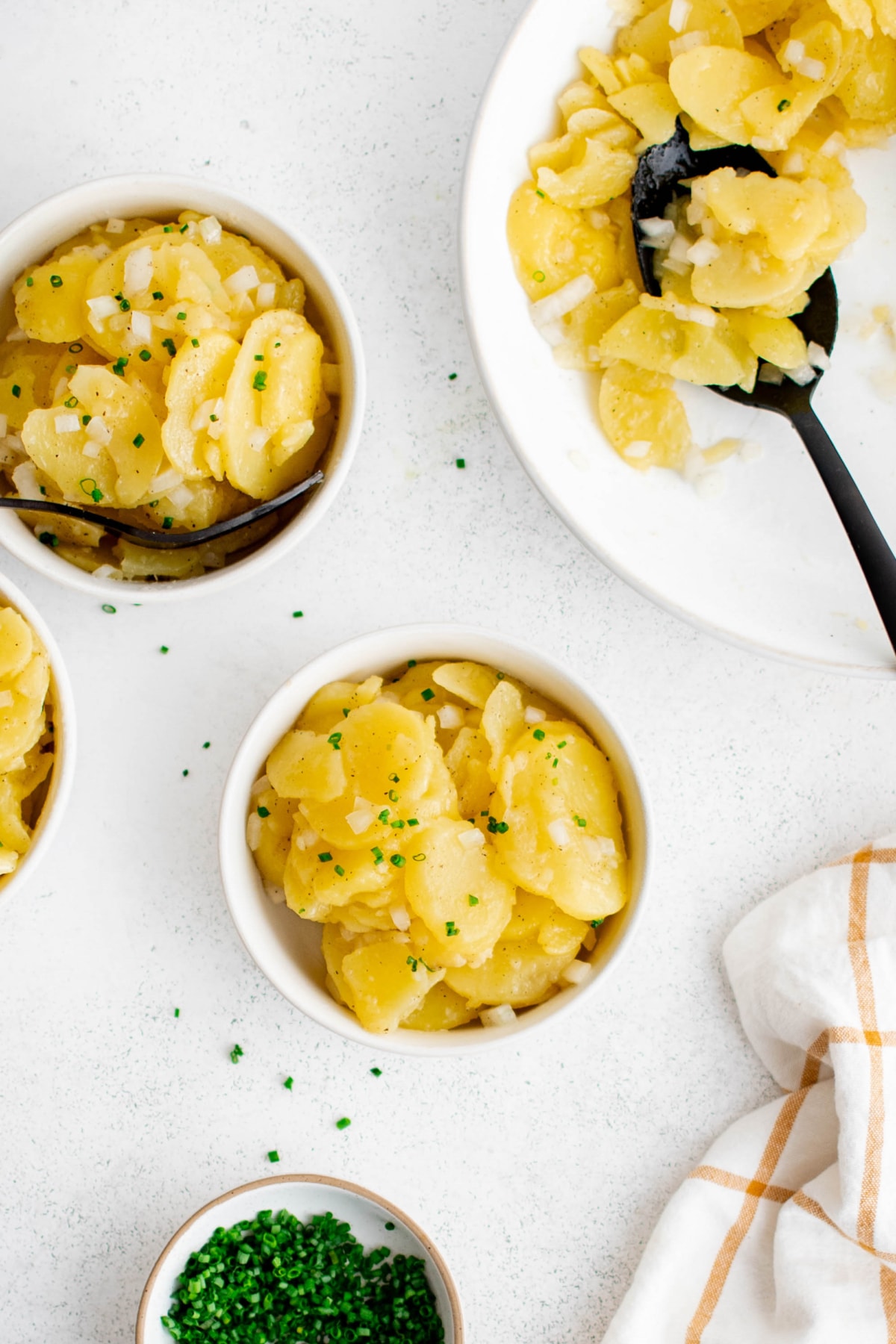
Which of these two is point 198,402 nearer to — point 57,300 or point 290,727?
point 57,300

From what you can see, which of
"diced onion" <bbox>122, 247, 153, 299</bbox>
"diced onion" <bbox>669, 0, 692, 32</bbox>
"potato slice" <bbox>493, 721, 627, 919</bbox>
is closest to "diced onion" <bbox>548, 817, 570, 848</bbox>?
"potato slice" <bbox>493, 721, 627, 919</bbox>

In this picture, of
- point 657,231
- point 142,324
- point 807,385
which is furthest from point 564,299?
point 142,324

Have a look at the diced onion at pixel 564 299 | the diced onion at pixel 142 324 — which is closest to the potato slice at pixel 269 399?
the diced onion at pixel 142 324

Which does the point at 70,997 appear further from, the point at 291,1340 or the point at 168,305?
the point at 168,305

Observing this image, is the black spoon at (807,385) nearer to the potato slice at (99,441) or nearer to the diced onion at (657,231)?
the diced onion at (657,231)

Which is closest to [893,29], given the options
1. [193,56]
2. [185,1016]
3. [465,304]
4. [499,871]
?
[465,304]
